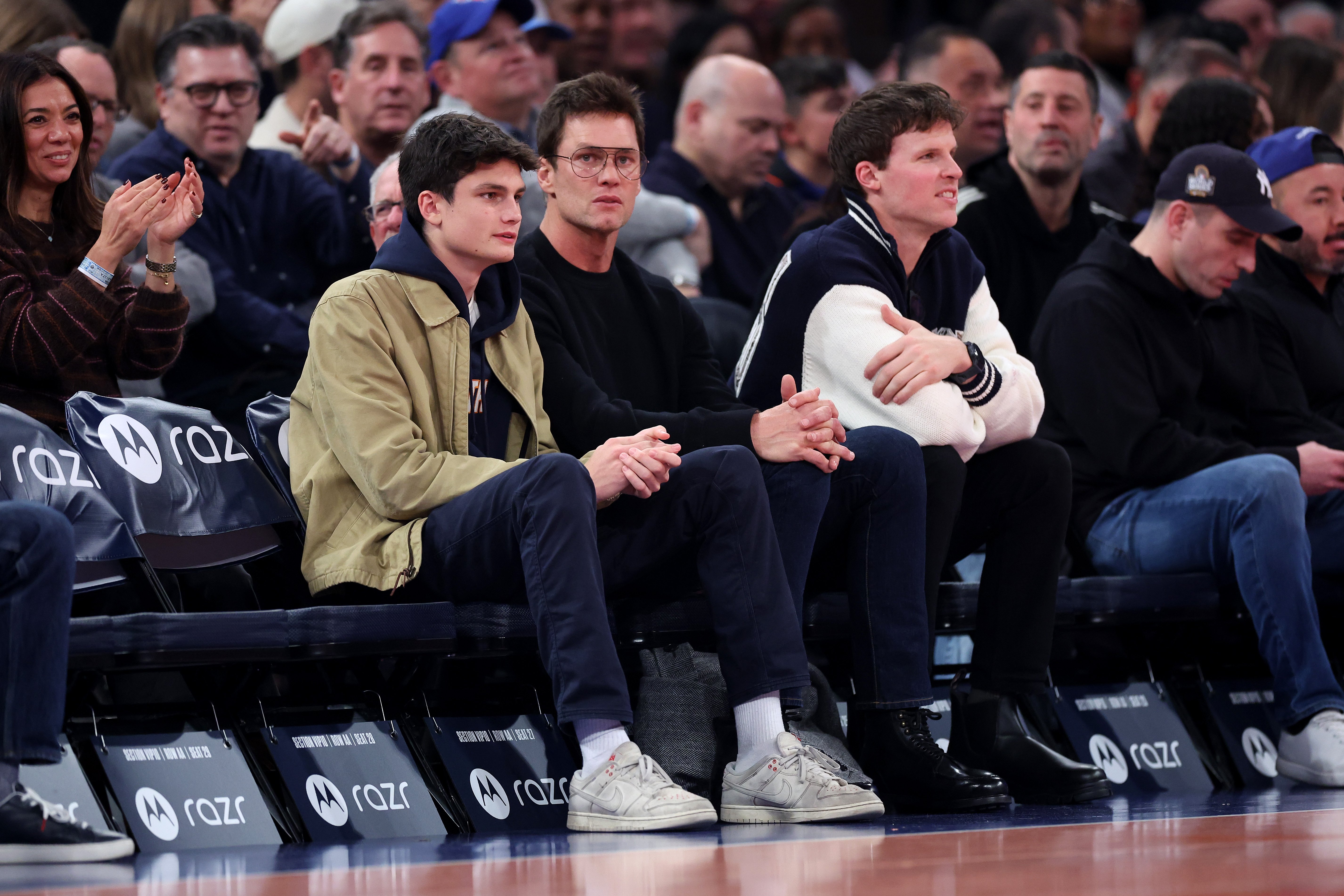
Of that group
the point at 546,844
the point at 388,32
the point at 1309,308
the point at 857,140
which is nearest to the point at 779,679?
the point at 546,844

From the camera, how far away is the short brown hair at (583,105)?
406cm

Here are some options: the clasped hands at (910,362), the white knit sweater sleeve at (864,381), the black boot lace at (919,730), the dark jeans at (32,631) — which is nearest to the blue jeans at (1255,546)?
the white knit sweater sleeve at (864,381)

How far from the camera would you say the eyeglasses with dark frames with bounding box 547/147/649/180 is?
4.05 m

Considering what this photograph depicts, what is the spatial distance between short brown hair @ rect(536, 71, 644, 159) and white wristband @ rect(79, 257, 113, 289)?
1043mm

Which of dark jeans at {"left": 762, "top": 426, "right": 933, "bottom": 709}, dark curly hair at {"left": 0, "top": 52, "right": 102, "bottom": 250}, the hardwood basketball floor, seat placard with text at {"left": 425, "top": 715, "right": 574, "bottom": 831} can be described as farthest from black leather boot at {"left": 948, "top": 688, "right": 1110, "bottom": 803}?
dark curly hair at {"left": 0, "top": 52, "right": 102, "bottom": 250}

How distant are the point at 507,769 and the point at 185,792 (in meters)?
0.68

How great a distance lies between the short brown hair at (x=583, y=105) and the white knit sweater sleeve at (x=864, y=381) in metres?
0.61

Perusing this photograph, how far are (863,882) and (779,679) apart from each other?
91 cm

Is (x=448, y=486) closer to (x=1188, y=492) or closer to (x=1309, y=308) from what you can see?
(x=1188, y=492)

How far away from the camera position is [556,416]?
4.01 meters

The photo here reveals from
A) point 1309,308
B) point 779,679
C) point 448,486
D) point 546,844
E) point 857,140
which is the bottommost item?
point 546,844

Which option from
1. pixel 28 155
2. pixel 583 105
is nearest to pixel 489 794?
pixel 583 105

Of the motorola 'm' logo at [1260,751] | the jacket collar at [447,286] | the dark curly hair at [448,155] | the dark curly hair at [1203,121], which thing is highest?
the dark curly hair at [1203,121]

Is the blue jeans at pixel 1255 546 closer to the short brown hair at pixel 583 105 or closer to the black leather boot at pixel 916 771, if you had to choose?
the black leather boot at pixel 916 771
